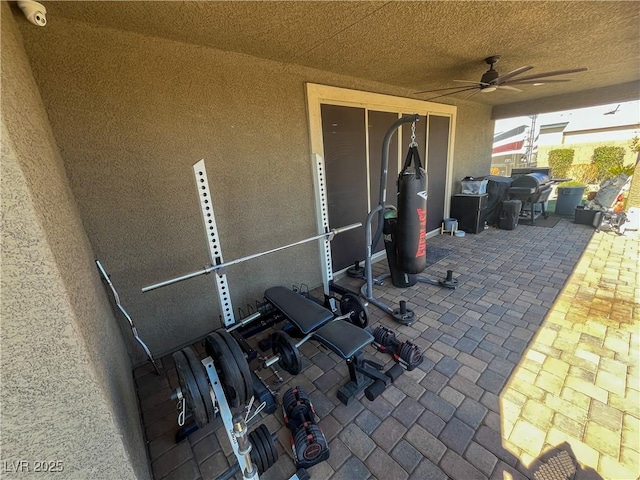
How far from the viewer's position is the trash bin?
5.62 metres

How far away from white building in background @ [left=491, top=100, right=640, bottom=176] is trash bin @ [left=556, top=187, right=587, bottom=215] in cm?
330

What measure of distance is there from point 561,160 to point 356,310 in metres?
11.7

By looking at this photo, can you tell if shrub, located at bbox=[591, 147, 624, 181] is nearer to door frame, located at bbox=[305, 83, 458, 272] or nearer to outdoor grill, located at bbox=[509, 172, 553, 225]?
outdoor grill, located at bbox=[509, 172, 553, 225]

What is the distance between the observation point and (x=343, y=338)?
1786mm

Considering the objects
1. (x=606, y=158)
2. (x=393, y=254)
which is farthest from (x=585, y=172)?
(x=393, y=254)

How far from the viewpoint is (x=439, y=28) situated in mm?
1967

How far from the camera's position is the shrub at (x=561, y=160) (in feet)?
29.9

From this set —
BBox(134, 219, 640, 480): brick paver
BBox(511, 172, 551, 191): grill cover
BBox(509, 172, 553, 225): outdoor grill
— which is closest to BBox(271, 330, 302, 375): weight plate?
BBox(134, 219, 640, 480): brick paver

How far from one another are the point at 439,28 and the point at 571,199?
6123 millimetres

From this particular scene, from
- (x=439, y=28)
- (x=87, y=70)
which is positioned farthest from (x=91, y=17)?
(x=439, y=28)

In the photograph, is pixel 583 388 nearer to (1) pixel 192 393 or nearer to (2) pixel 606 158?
(1) pixel 192 393

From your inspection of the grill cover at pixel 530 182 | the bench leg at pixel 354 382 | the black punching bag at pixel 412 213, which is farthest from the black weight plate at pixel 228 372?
the grill cover at pixel 530 182

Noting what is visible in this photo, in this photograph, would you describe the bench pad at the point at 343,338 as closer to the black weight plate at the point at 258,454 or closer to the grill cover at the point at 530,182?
the black weight plate at the point at 258,454

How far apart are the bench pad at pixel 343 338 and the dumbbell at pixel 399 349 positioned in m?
0.30
